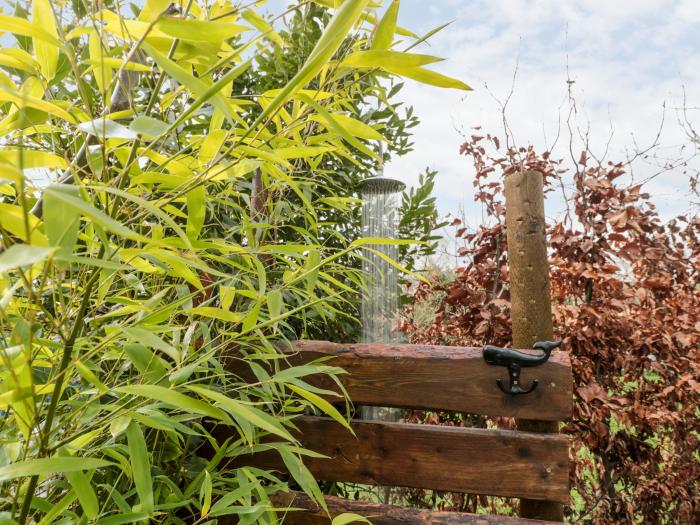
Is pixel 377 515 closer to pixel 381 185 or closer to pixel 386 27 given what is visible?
pixel 386 27

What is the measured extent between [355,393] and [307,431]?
201mm

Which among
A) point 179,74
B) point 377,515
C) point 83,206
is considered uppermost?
point 179,74

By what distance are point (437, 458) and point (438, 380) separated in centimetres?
24

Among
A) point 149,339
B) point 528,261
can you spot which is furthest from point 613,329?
point 149,339

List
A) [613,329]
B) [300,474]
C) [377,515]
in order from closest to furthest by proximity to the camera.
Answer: [300,474] → [377,515] → [613,329]

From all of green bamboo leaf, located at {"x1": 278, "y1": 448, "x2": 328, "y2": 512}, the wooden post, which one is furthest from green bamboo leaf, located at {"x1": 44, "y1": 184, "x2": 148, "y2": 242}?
the wooden post

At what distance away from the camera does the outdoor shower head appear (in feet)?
8.50

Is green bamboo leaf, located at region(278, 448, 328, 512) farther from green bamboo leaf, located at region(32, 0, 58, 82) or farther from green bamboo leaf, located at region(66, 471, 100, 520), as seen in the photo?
green bamboo leaf, located at region(32, 0, 58, 82)

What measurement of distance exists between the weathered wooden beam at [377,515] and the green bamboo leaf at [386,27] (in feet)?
4.52

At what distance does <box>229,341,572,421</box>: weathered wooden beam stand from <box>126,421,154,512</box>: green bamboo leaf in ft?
3.23

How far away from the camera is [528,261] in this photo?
178 centimetres

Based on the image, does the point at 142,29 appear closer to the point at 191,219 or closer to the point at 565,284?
the point at 191,219

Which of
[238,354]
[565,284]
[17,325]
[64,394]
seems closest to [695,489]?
[565,284]

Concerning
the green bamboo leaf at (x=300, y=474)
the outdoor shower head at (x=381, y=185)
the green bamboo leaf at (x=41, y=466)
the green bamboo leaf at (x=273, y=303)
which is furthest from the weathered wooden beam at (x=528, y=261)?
the green bamboo leaf at (x=41, y=466)
